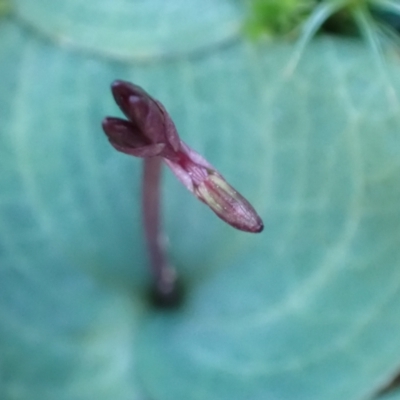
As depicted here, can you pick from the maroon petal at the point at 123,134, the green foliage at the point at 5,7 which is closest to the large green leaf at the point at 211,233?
the green foliage at the point at 5,7

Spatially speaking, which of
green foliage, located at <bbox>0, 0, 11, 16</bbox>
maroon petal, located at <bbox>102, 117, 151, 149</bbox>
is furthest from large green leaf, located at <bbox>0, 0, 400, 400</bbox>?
maroon petal, located at <bbox>102, 117, 151, 149</bbox>

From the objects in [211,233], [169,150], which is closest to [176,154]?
[169,150]

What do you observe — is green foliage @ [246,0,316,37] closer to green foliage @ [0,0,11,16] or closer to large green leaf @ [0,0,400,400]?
large green leaf @ [0,0,400,400]

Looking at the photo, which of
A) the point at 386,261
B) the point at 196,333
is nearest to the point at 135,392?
the point at 196,333

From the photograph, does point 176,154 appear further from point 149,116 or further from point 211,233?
point 211,233

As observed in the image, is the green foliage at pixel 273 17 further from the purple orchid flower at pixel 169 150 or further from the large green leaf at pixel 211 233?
the purple orchid flower at pixel 169 150

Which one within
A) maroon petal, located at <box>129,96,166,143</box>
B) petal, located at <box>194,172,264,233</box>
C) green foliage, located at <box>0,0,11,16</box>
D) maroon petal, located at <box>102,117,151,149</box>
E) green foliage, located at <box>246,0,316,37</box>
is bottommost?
petal, located at <box>194,172,264,233</box>
